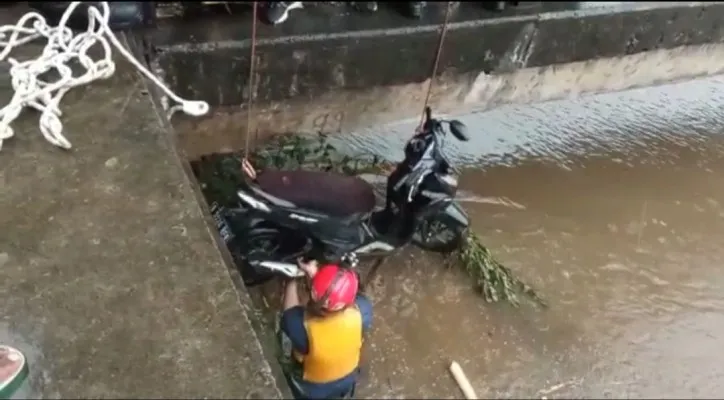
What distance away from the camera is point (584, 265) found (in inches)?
82.8

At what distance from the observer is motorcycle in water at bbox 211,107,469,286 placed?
1855 mm

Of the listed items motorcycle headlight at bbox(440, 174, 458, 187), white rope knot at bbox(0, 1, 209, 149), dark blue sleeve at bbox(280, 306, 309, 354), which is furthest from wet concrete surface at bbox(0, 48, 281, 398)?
motorcycle headlight at bbox(440, 174, 458, 187)

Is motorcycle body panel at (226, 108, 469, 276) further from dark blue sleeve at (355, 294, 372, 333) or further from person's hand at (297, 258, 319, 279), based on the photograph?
dark blue sleeve at (355, 294, 372, 333)

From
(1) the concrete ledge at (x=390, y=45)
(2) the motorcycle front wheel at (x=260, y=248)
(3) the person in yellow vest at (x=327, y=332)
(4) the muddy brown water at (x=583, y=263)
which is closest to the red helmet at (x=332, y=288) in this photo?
(3) the person in yellow vest at (x=327, y=332)

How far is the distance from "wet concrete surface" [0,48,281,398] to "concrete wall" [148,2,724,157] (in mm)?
361

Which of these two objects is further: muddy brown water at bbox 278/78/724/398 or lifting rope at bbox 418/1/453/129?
lifting rope at bbox 418/1/453/129

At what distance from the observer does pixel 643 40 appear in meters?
2.58

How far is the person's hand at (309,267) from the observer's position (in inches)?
63.6

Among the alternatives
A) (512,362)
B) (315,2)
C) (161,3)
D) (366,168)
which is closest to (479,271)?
(512,362)

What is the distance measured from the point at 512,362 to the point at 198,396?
70 cm

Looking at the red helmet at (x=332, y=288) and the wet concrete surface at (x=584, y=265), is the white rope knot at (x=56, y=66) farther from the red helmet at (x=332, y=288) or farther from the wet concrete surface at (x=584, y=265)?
the wet concrete surface at (x=584, y=265)

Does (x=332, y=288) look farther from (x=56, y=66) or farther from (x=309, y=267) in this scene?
(x=56, y=66)

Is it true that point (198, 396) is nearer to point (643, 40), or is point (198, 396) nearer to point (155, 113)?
point (155, 113)

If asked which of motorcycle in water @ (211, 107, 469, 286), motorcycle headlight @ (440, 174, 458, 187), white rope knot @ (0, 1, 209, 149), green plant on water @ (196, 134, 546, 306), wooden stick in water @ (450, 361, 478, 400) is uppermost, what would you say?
white rope knot @ (0, 1, 209, 149)
